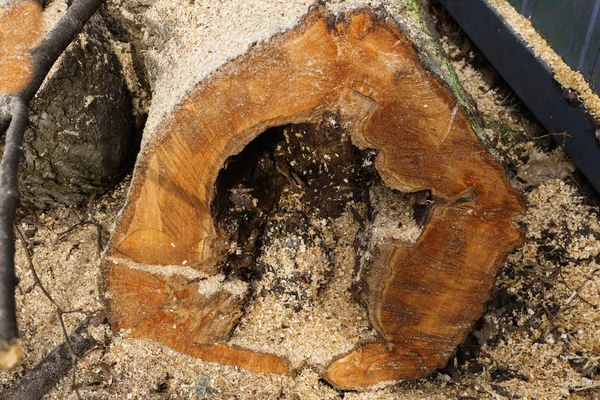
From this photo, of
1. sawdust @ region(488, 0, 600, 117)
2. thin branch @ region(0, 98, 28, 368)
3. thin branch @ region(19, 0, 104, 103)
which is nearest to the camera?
thin branch @ region(0, 98, 28, 368)

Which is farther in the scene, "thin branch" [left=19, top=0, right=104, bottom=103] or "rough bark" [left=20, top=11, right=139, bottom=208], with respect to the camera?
"rough bark" [left=20, top=11, right=139, bottom=208]

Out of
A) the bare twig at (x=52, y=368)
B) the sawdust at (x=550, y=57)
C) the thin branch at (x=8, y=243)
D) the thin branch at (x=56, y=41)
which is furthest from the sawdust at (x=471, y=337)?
the thin branch at (x=8, y=243)

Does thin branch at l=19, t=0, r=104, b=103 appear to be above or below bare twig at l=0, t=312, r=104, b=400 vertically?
above

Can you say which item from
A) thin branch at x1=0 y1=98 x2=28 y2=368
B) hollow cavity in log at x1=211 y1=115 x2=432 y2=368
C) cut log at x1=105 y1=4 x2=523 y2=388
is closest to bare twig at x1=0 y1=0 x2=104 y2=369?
thin branch at x1=0 y1=98 x2=28 y2=368

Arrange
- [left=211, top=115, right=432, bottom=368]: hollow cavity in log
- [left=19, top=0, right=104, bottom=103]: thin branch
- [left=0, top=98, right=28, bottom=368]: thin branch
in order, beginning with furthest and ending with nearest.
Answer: [left=211, top=115, right=432, bottom=368]: hollow cavity in log, [left=19, top=0, right=104, bottom=103]: thin branch, [left=0, top=98, right=28, bottom=368]: thin branch

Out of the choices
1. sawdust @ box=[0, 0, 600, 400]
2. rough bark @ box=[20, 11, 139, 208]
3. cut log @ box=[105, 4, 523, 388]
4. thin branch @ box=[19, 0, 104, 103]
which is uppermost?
thin branch @ box=[19, 0, 104, 103]

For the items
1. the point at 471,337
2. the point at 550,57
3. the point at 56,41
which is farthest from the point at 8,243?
the point at 550,57

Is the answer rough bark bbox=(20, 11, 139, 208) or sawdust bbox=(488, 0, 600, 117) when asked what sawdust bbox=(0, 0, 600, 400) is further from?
sawdust bbox=(488, 0, 600, 117)

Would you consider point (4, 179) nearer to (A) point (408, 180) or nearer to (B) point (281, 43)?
(B) point (281, 43)
